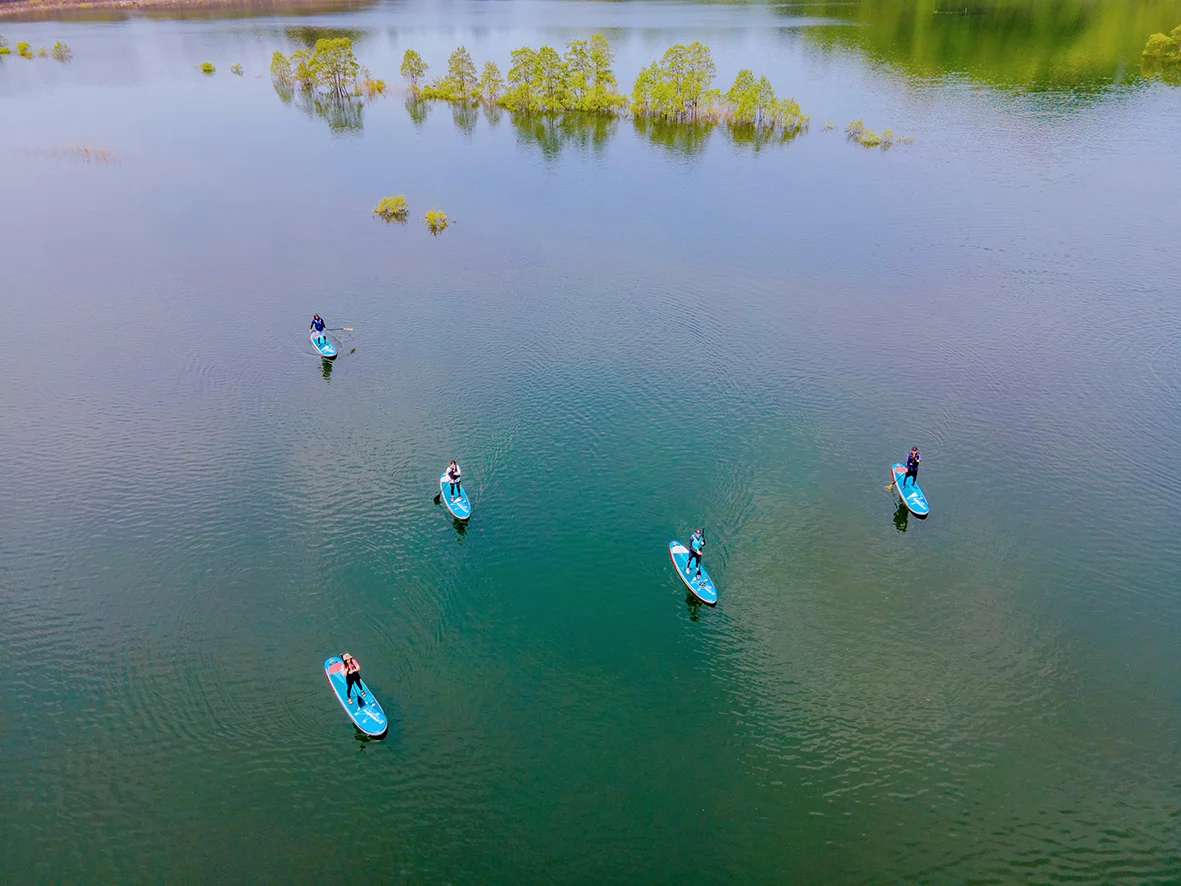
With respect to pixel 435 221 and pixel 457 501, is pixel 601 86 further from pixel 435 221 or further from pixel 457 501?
pixel 457 501

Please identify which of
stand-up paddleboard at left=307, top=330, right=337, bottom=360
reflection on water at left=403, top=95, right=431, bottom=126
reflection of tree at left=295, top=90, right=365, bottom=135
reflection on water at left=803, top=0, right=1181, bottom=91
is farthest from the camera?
reflection on water at left=803, top=0, right=1181, bottom=91

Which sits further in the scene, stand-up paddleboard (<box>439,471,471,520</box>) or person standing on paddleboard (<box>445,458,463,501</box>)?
person standing on paddleboard (<box>445,458,463,501</box>)

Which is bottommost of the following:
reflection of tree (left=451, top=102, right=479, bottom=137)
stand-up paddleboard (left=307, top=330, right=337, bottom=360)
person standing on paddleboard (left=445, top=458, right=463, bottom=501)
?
person standing on paddleboard (left=445, top=458, right=463, bottom=501)

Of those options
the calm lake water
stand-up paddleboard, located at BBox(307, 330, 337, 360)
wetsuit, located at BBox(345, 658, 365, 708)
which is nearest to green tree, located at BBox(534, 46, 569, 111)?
the calm lake water

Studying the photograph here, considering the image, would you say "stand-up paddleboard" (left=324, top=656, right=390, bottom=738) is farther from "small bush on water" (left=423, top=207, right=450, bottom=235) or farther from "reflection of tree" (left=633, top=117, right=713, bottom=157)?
"reflection of tree" (left=633, top=117, right=713, bottom=157)

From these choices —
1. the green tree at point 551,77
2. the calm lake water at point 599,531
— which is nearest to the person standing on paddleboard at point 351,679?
the calm lake water at point 599,531

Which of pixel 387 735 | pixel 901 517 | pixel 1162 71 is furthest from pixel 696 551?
pixel 1162 71
